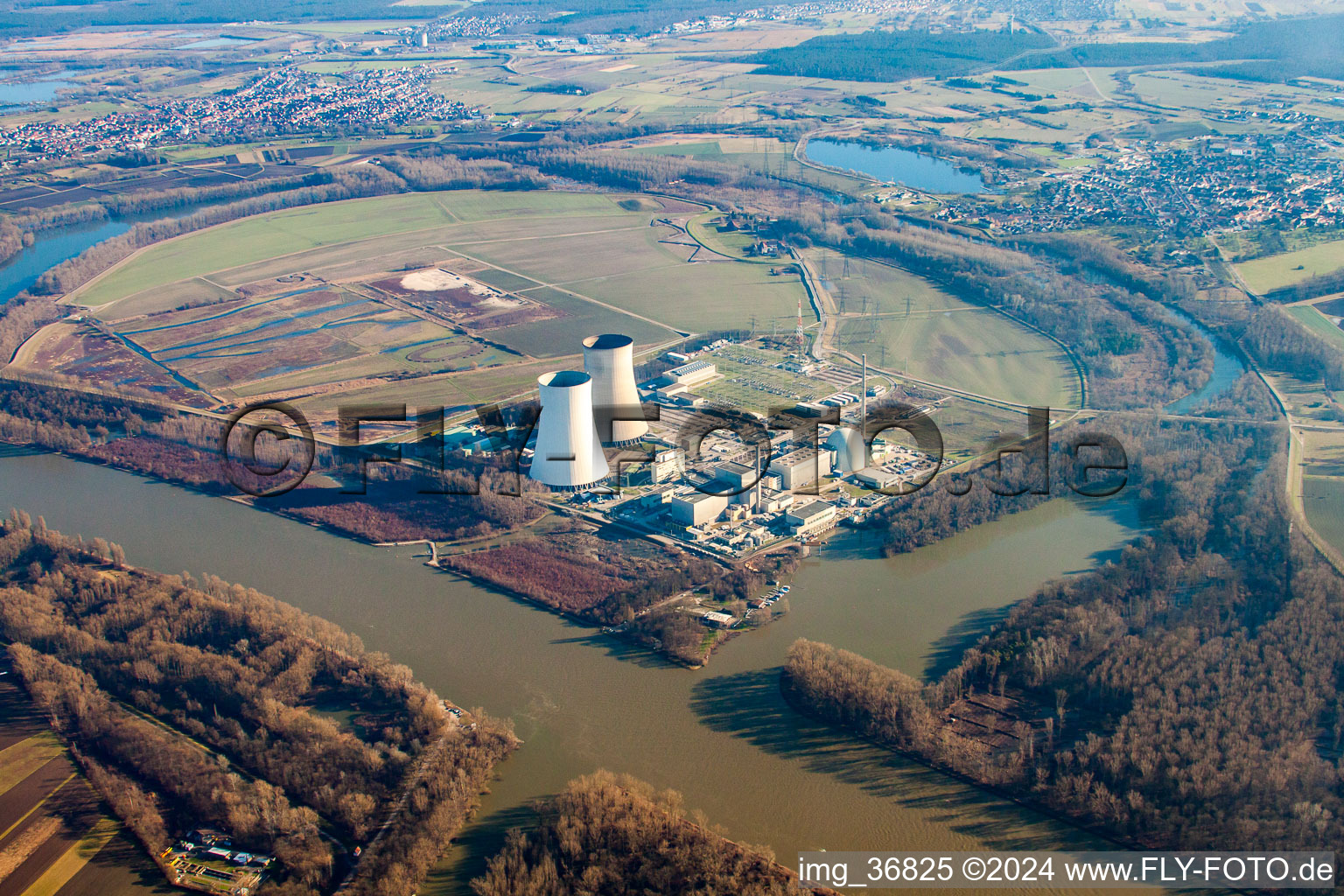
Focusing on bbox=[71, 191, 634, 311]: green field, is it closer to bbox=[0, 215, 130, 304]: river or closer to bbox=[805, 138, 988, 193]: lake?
bbox=[0, 215, 130, 304]: river

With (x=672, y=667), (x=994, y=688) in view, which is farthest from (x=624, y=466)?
(x=994, y=688)

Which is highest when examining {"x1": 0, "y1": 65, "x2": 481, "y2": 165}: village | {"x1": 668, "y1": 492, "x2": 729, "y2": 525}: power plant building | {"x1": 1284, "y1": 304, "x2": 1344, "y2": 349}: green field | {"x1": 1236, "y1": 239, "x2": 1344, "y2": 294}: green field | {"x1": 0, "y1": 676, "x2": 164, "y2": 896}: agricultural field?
{"x1": 0, "y1": 65, "x2": 481, "y2": 165}: village

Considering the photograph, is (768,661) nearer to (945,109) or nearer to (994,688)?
(994,688)

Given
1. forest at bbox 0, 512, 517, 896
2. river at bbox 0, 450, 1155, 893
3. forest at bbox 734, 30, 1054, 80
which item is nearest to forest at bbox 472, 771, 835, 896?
river at bbox 0, 450, 1155, 893

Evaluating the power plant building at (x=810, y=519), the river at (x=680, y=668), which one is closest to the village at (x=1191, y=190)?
the river at (x=680, y=668)

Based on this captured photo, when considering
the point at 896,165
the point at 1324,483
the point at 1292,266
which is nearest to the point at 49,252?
the point at 896,165

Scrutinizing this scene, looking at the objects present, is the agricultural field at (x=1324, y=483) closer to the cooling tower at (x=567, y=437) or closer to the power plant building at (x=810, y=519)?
the power plant building at (x=810, y=519)

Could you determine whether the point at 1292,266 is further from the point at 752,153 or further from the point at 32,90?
the point at 32,90
